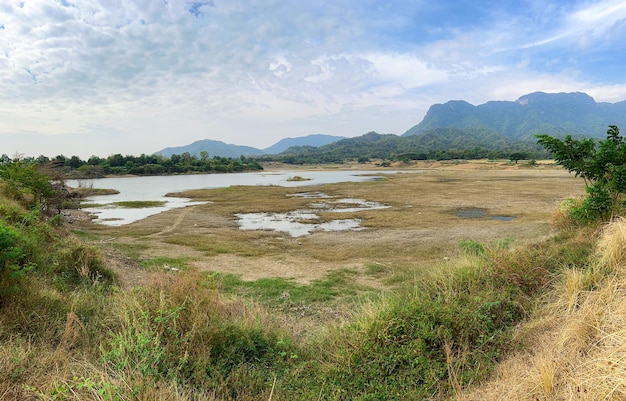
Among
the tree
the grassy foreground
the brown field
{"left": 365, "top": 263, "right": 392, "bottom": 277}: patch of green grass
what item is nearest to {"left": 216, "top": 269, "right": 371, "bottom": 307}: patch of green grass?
the brown field

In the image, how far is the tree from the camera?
32.9ft

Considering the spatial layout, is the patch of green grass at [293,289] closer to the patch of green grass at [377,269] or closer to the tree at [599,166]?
the patch of green grass at [377,269]

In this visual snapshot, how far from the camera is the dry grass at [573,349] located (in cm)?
320

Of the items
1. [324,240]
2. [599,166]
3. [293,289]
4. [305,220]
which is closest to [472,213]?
[305,220]

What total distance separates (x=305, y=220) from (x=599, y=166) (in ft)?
60.3

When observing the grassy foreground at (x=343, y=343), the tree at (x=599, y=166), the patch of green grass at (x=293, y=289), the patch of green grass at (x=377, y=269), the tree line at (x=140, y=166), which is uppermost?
the tree line at (x=140, y=166)

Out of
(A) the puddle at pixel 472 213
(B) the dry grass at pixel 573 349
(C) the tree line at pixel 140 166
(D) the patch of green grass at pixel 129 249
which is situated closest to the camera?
(B) the dry grass at pixel 573 349

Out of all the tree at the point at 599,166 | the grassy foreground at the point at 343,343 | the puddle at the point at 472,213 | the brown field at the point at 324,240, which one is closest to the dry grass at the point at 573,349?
the grassy foreground at the point at 343,343

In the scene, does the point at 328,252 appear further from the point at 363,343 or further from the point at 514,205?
the point at 514,205

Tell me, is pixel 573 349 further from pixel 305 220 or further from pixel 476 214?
pixel 476 214

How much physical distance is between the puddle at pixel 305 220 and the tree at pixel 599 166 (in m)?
12.7

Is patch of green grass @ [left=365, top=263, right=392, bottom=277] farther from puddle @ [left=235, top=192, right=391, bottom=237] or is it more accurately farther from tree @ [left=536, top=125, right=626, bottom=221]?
puddle @ [left=235, top=192, right=391, bottom=237]

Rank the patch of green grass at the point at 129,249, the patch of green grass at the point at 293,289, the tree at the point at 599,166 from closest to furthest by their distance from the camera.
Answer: the patch of green grass at the point at 293,289 < the tree at the point at 599,166 < the patch of green grass at the point at 129,249

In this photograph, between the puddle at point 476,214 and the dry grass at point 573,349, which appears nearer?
the dry grass at point 573,349
